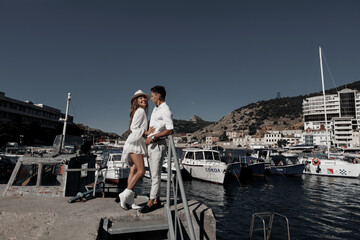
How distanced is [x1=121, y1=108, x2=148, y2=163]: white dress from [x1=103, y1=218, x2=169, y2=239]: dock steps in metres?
1.12

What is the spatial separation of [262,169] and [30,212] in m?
27.8

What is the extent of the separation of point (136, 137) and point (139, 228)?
149cm

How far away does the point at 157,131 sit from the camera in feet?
11.9

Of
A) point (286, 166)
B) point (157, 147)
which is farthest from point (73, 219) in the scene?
point (286, 166)

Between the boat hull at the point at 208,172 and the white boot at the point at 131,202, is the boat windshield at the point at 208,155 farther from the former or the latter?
the white boot at the point at 131,202

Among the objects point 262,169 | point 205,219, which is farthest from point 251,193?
point 205,219

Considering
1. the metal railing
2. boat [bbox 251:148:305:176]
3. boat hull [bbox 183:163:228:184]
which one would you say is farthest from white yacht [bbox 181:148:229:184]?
the metal railing

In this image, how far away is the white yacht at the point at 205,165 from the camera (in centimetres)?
2030

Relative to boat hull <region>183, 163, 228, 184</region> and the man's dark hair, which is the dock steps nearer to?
the man's dark hair

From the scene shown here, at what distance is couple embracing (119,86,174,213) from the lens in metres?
3.49

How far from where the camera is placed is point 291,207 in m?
13.2

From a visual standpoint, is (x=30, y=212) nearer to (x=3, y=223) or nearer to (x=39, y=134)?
(x=3, y=223)

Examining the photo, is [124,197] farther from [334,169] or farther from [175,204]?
[334,169]

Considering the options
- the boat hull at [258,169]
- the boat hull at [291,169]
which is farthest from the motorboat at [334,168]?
the boat hull at [258,169]
